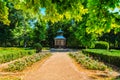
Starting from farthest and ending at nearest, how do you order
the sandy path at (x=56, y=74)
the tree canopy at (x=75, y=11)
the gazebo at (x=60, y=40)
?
1. the gazebo at (x=60, y=40)
2. the sandy path at (x=56, y=74)
3. the tree canopy at (x=75, y=11)

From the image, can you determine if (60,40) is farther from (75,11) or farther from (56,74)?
(75,11)

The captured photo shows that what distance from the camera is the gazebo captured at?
A: 6519 cm

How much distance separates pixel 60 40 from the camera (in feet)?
213

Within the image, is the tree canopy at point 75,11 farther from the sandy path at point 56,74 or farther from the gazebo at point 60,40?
the gazebo at point 60,40

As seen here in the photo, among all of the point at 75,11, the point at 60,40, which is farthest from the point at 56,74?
the point at 60,40

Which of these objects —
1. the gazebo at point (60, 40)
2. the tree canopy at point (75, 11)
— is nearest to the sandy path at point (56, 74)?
the tree canopy at point (75, 11)

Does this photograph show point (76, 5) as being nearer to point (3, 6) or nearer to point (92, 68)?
point (3, 6)

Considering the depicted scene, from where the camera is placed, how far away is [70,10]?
259 inches

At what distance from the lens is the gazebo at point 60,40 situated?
65.2 metres

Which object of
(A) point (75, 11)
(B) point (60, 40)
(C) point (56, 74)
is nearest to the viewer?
(A) point (75, 11)

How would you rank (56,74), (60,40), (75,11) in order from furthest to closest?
1. (60,40)
2. (56,74)
3. (75,11)

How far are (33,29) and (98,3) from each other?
57.4 metres

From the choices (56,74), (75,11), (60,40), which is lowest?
(56,74)

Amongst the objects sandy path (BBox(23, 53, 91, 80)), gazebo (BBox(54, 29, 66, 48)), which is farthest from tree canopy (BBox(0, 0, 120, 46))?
gazebo (BBox(54, 29, 66, 48))
